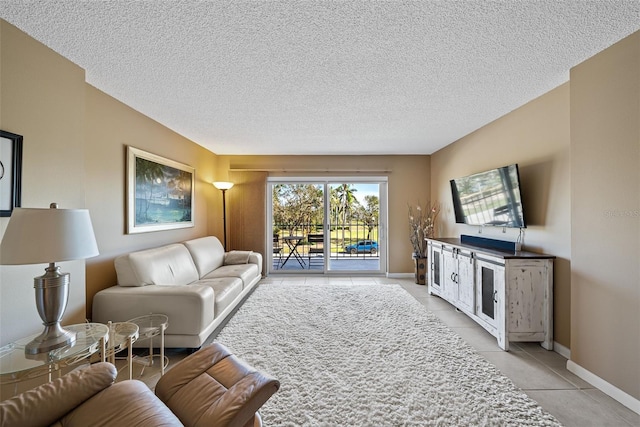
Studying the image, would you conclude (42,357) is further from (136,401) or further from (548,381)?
(548,381)

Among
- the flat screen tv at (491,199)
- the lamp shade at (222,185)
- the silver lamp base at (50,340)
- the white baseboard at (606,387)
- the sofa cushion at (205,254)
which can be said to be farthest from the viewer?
the lamp shade at (222,185)

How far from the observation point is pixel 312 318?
3.23 metres

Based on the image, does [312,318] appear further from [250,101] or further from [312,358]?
[250,101]

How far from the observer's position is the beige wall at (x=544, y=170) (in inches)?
95.0

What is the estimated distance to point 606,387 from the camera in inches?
74.8

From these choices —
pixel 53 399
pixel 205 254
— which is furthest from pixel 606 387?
pixel 205 254

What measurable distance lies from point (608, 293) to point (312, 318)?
105 inches

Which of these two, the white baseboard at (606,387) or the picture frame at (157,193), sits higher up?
the picture frame at (157,193)

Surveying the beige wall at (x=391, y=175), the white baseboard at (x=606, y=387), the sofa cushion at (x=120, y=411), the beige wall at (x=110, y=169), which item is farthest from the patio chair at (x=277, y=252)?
the white baseboard at (x=606, y=387)

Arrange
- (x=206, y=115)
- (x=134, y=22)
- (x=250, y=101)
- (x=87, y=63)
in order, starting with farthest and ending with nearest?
(x=206, y=115) < (x=250, y=101) < (x=87, y=63) < (x=134, y=22)

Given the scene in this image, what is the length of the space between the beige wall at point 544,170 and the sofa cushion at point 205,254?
3.97m

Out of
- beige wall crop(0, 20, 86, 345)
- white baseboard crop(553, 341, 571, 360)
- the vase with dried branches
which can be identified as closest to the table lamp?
beige wall crop(0, 20, 86, 345)

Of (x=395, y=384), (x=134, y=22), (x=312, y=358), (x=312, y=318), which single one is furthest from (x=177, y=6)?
(x=312, y=318)

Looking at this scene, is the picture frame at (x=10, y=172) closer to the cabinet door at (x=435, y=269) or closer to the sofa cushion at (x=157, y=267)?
the sofa cushion at (x=157, y=267)
